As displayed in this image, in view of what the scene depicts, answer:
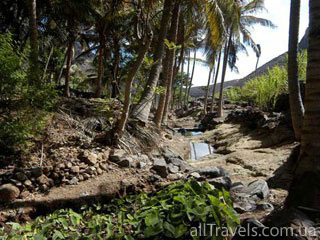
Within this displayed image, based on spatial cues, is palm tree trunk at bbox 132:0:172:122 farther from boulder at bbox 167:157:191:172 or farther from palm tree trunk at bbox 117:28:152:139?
boulder at bbox 167:157:191:172

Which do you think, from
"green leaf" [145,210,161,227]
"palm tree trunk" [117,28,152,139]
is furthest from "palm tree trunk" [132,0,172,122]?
"green leaf" [145,210,161,227]

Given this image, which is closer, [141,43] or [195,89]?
[141,43]

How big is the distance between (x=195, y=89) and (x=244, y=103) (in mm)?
34111

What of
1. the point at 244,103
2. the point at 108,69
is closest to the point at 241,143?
the point at 244,103

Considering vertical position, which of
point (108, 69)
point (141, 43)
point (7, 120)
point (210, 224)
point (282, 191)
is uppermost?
point (108, 69)

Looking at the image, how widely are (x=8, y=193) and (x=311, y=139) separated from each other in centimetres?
328

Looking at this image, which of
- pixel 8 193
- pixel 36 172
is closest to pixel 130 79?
pixel 36 172

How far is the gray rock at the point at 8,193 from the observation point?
2707 mm

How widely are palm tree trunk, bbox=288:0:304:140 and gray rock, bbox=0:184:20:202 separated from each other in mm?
3946

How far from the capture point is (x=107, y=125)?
16.0 feet

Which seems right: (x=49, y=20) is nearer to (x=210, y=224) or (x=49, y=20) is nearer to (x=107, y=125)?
(x=107, y=125)

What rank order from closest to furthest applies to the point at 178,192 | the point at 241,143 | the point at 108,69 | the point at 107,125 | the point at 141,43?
the point at 178,192
the point at 141,43
the point at 107,125
the point at 241,143
the point at 108,69

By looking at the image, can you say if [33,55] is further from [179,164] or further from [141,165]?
[179,164]

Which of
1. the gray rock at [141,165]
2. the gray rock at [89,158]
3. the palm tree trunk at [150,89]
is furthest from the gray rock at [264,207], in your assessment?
the palm tree trunk at [150,89]
